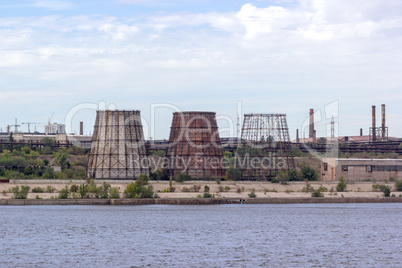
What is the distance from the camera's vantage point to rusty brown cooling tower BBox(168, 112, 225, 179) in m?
124

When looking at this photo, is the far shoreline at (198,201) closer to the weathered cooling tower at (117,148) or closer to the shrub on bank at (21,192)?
the shrub on bank at (21,192)

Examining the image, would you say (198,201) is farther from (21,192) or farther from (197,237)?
(197,237)

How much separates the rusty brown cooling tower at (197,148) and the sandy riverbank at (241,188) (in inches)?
236

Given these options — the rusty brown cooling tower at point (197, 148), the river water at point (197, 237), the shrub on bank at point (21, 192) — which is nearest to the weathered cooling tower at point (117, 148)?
the rusty brown cooling tower at point (197, 148)

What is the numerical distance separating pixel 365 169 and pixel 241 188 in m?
22.3

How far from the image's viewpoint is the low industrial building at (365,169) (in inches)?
4889

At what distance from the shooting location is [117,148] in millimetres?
121750

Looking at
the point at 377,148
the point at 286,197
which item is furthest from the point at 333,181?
the point at 377,148

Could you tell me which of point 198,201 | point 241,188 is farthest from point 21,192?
point 241,188

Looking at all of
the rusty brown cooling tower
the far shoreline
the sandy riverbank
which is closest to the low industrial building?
the sandy riverbank

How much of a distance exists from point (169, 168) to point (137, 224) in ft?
→ 163

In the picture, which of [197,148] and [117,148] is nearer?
[117,148]

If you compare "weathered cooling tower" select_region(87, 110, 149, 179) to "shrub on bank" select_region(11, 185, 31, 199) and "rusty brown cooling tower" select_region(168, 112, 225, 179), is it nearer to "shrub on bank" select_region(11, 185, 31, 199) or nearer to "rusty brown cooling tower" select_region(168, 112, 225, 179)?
"rusty brown cooling tower" select_region(168, 112, 225, 179)

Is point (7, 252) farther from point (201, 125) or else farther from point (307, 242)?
point (201, 125)
